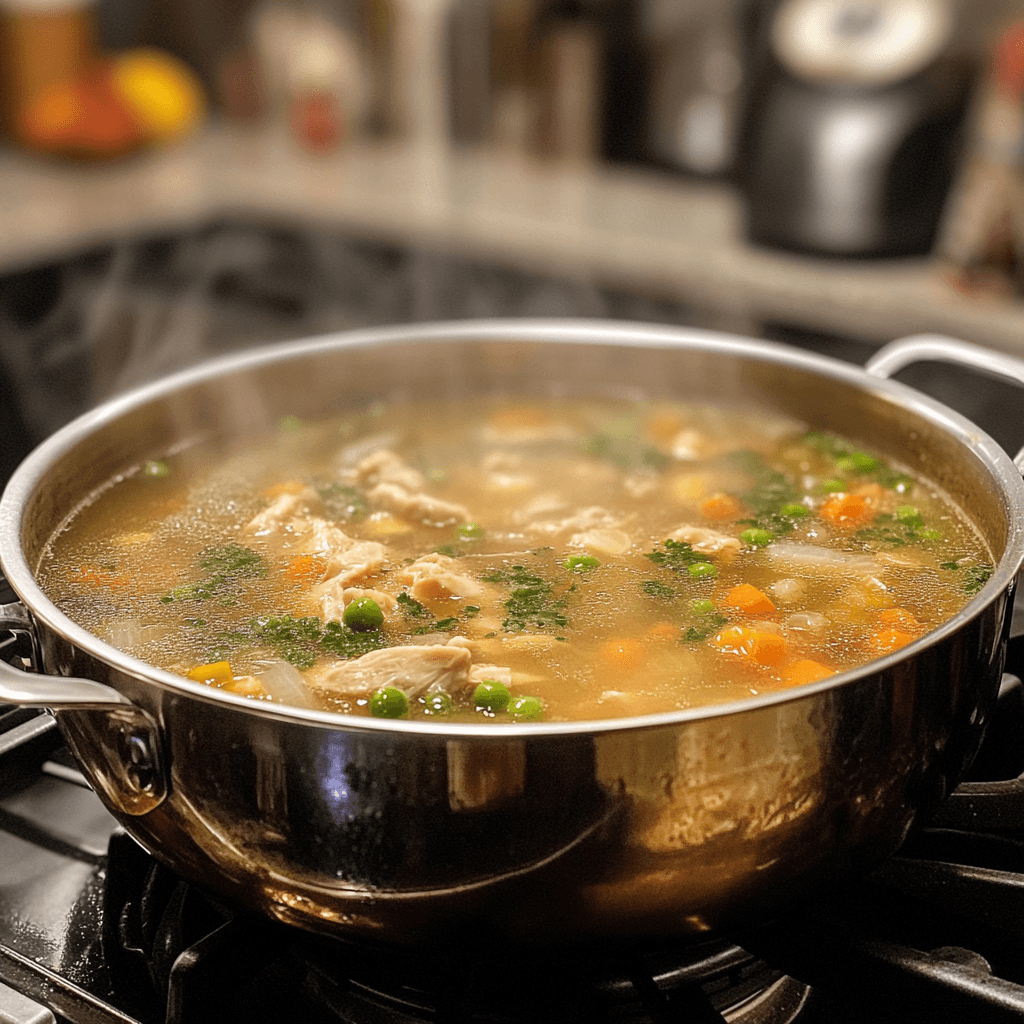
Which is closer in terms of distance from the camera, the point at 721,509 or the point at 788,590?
the point at 788,590

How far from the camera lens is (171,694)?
886mm

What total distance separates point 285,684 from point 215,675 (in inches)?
2.6


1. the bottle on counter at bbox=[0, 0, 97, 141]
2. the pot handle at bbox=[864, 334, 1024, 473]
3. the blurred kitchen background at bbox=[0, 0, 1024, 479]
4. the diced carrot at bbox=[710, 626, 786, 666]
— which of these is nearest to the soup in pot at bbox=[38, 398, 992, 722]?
the diced carrot at bbox=[710, 626, 786, 666]

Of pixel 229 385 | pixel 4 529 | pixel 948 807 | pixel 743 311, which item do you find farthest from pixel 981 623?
pixel 743 311

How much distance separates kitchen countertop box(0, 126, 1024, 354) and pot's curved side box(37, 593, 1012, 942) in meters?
1.71

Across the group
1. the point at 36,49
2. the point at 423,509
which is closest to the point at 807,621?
the point at 423,509

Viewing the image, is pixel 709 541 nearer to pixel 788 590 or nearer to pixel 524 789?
pixel 788 590

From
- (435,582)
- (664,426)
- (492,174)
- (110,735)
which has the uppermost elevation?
(110,735)

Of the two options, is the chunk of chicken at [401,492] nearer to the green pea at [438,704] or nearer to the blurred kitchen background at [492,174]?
the green pea at [438,704]

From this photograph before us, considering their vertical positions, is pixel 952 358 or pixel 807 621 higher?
pixel 952 358

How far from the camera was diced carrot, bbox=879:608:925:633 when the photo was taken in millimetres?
1241

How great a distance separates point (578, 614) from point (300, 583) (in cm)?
32

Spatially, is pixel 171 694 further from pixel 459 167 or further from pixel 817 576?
pixel 459 167

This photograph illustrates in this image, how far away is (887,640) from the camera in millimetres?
1215
